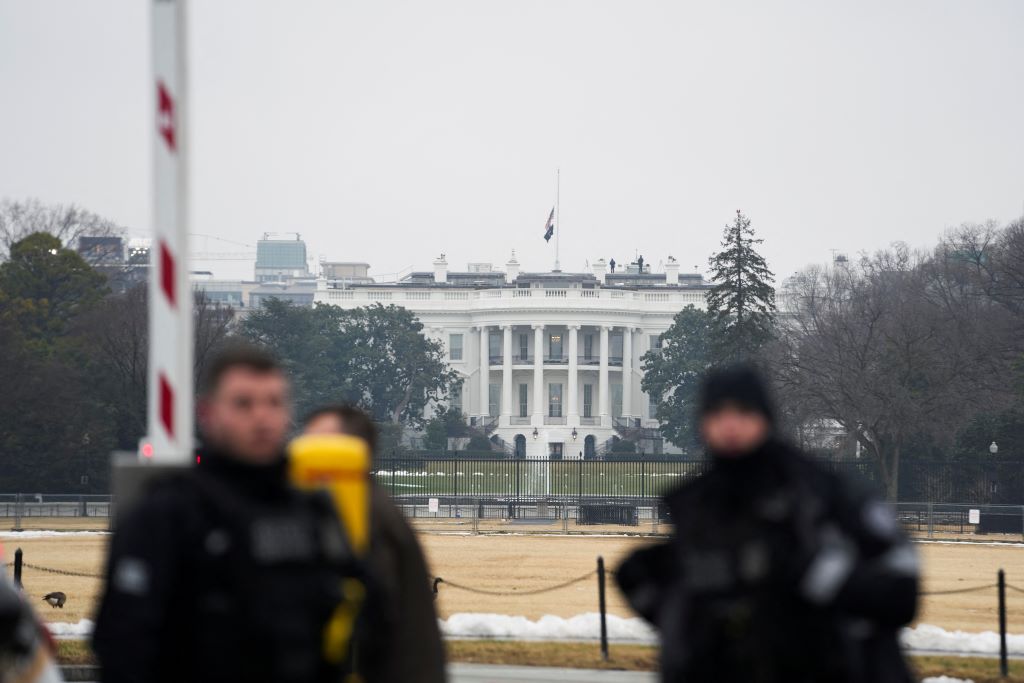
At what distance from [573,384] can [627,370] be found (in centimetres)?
550

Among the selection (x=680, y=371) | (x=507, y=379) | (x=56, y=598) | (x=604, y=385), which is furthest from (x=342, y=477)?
(x=507, y=379)

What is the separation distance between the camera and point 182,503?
15.8 ft

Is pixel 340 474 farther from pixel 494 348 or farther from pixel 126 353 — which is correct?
pixel 494 348

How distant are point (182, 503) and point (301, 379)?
319 ft

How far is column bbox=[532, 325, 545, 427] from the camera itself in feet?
432

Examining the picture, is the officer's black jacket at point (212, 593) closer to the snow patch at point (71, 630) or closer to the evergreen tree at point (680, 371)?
the snow patch at point (71, 630)

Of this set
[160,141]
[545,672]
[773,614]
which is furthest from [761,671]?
[545,672]

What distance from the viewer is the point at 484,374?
442 feet

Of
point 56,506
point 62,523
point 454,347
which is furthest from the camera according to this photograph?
point 454,347

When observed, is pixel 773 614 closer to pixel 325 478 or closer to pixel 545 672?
pixel 325 478

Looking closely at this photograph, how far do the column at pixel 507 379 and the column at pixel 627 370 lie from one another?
883cm

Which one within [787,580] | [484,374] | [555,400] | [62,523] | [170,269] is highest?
[484,374]

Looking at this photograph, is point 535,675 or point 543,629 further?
point 543,629

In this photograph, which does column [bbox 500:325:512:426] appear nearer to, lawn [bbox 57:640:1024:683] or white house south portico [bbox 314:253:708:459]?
white house south portico [bbox 314:253:708:459]
